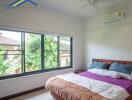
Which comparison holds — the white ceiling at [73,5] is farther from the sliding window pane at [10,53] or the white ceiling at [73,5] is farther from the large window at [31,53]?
the sliding window pane at [10,53]

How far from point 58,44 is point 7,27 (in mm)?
1844

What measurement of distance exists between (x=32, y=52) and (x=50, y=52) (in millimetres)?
674

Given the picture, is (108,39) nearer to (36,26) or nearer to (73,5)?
(73,5)

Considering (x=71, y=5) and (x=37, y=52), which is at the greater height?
(x=71, y=5)

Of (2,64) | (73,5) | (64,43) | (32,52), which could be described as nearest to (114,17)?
(73,5)

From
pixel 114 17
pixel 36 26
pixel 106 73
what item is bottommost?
pixel 106 73

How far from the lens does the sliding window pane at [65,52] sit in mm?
4168

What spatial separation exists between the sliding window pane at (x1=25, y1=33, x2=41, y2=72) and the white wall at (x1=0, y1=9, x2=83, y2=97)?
28 cm

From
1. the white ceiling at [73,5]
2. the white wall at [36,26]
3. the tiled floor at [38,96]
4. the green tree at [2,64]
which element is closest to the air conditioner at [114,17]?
the white ceiling at [73,5]

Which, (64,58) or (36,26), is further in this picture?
(64,58)

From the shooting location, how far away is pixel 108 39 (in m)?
3.80

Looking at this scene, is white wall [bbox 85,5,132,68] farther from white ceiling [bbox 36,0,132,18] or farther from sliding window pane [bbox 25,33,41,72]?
sliding window pane [bbox 25,33,41,72]

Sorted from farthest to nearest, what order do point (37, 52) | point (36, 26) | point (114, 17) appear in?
point (37, 52)
point (114, 17)
point (36, 26)

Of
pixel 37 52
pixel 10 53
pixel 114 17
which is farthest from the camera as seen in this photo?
pixel 37 52
